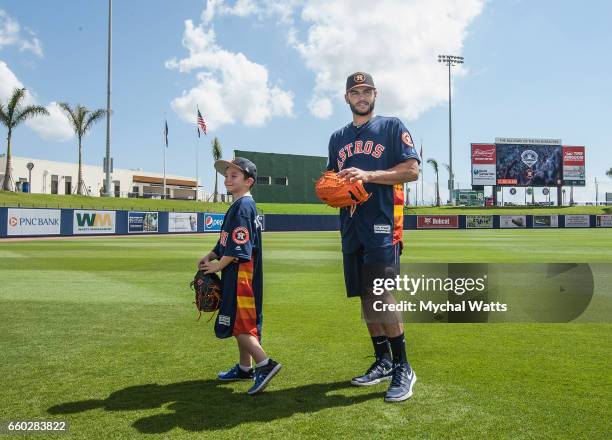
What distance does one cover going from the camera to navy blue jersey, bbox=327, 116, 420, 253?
3820 mm

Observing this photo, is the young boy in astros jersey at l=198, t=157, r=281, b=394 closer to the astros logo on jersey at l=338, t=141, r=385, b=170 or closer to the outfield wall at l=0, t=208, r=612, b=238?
the astros logo on jersey at l=338, t=141, r=385, b=170

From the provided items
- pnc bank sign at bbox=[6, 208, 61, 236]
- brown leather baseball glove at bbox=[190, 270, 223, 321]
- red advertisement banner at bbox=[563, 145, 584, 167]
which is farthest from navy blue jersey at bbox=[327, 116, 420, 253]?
red advertisement banner at bbox=[563, 145, 584, 167]

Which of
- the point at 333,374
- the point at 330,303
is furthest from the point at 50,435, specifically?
the point at 330,303

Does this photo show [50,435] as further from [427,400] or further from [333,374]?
[427,400]

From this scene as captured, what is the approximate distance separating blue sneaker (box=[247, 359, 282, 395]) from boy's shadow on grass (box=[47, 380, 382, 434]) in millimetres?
60

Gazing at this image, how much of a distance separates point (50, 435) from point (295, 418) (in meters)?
1.44

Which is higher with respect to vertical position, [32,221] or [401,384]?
[32,221]

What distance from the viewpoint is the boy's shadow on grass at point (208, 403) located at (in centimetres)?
317

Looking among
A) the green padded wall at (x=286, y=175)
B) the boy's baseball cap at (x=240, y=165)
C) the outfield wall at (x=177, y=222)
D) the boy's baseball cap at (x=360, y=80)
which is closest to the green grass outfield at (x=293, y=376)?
the boy's baseball cap at (x=240, y=165)

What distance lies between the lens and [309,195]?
231 feet

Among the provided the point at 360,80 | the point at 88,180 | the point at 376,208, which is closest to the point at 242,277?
the point at 376,208

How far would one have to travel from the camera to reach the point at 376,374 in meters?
3.99

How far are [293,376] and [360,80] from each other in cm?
242

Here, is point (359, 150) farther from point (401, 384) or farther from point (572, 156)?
point (572, 156)
